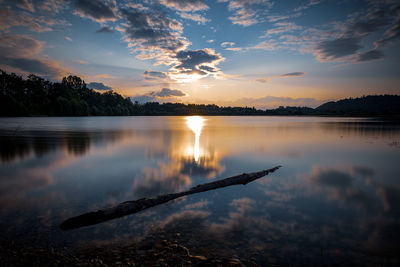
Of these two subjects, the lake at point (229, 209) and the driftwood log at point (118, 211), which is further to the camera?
the driftwood log at point (118, 211)

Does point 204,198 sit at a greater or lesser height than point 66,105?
lesser

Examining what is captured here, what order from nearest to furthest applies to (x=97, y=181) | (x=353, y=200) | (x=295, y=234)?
1. (x=295, y=234)
2. (x=353, y=200)
3. (x=97, y=181)

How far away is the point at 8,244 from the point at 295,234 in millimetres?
7904

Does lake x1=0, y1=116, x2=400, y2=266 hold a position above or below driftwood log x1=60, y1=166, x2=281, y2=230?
below

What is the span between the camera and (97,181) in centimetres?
1146

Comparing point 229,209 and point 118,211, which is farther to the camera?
point 229,209

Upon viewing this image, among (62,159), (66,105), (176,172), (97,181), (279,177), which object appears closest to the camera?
(97,181)

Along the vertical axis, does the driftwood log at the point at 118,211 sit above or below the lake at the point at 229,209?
above

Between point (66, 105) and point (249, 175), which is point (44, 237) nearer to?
point (249, 175)

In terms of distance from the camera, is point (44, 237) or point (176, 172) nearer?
point (44, 237)

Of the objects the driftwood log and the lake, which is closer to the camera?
the lake

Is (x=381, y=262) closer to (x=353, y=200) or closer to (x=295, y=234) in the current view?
(x=295, y=234)

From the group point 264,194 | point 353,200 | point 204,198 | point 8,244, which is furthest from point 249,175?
point 8,244

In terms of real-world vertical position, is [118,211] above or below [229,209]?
above
